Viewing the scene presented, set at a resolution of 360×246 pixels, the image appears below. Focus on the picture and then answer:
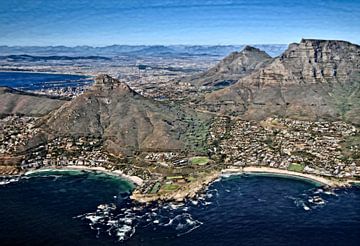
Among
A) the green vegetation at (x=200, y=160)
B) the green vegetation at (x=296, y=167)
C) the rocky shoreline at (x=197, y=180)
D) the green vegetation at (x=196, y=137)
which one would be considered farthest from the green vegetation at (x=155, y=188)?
the green vegetation at (x=296, y=167)

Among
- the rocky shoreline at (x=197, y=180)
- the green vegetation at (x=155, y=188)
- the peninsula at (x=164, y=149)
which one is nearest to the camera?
the rocky shoreline at (x=197, y=180)

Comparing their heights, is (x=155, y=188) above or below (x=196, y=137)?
below

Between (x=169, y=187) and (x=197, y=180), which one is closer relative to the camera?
(x=169, y=187)

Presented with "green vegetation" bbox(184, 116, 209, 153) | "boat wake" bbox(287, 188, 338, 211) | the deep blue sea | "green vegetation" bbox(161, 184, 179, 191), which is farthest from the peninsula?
the deep blue sea

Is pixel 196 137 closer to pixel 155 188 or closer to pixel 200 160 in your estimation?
pixel 200 160

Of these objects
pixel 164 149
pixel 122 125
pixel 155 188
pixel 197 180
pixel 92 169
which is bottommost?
pixel 92 169

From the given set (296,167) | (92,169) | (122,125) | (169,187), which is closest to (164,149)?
(122,125)

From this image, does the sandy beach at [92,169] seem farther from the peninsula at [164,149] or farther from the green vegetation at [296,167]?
the green vegetation at [296,167]
